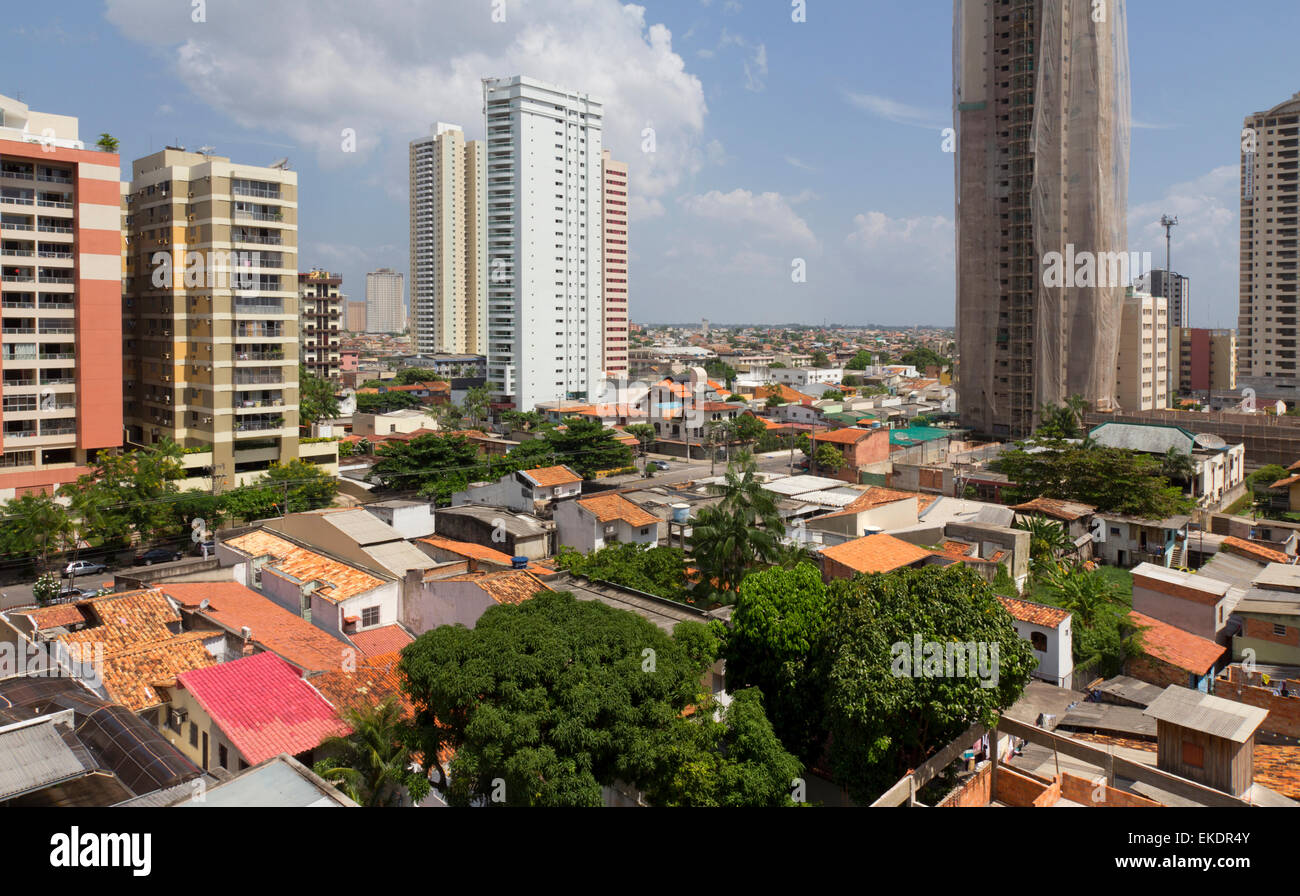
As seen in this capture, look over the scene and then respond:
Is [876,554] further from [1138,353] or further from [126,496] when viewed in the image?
[1138,353]

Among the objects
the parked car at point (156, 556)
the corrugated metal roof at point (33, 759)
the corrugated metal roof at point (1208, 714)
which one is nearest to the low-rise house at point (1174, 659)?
A: the corrugated metal roof at point (1208, 714)

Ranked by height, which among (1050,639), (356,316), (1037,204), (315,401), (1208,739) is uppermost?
(356,316)

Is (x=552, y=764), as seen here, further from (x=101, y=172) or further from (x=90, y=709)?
(x=101, y=172)

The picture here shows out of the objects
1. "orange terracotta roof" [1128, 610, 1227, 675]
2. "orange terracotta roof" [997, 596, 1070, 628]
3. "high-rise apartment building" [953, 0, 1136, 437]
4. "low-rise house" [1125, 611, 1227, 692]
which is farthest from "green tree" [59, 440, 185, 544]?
"high-rise apartment building" [953, 0, 1136, 437]

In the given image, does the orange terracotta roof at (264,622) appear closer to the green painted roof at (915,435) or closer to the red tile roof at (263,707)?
the red tile roof at (263,707)

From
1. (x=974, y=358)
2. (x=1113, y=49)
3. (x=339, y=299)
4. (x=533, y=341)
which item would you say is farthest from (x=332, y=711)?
(x=339, y=299)

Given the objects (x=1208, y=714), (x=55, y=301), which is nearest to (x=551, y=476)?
(x=55, y=301)
